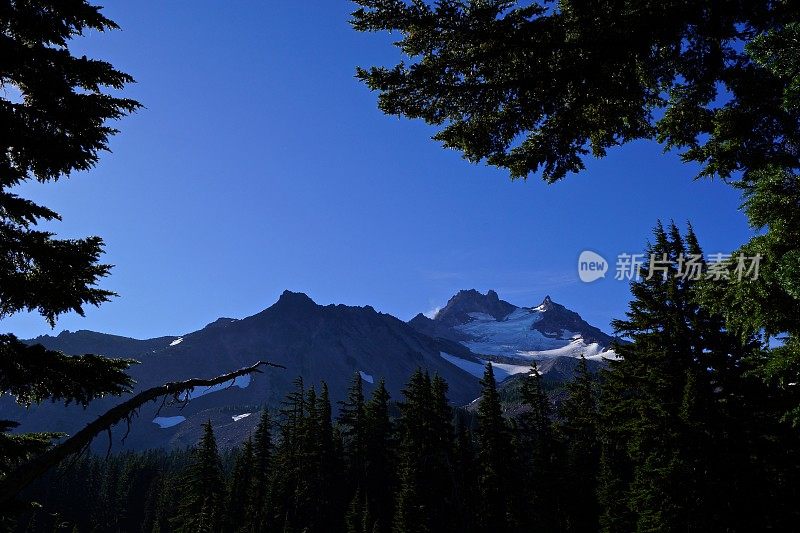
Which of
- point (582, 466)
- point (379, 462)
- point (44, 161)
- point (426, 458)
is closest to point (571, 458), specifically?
point (582, 466)

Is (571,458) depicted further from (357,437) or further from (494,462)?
(357,437)

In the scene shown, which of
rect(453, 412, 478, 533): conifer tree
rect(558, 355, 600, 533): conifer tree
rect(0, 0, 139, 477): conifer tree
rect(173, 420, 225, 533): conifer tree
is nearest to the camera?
rect(0, 0, 139, 477): conifer tree

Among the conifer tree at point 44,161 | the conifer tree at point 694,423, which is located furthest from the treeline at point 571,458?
the conifer tree at point 44,161

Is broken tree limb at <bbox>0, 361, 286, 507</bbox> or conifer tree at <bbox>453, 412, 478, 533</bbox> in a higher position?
broken tree limb at <bbox>0, 361, 286, 507</bbox>

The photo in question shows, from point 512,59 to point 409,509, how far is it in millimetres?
31108

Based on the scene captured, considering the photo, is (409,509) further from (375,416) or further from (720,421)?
(720,421)

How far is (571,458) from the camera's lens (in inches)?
1459

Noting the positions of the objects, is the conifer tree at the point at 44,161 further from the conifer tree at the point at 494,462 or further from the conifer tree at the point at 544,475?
the conifer tree at the point at 544,475

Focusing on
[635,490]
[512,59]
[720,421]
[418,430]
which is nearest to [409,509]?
[418,430]

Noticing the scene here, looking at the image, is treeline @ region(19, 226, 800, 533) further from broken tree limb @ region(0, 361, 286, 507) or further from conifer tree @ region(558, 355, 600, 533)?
broken tree limb @ region(0, 361, 286, 507)

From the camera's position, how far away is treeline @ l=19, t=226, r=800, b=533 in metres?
14.7

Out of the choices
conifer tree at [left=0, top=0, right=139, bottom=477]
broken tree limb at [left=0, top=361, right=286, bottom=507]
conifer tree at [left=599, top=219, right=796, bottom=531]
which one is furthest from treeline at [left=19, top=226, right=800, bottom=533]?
conifer tree at [left=0, top=0, right=139, bottom=477]

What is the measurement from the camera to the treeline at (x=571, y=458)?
14.7m

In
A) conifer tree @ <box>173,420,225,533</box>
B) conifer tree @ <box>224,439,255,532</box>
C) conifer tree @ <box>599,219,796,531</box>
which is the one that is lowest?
conifer tree @ <box>224,439,255,532</box>
